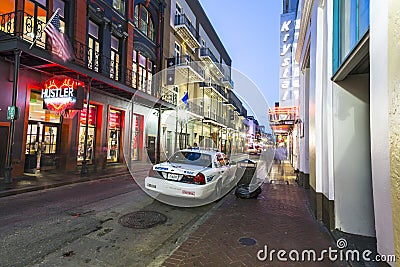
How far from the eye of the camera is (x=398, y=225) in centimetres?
211

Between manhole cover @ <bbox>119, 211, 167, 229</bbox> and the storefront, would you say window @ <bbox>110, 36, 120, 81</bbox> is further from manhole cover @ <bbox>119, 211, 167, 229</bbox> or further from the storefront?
manhole cover @ <bbox>119, 211, 167, 229</bbox>

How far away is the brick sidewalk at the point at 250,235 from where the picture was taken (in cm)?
349

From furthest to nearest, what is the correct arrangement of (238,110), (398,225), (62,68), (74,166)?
(238,110) < (74,166) < (62,68) < (398,225)

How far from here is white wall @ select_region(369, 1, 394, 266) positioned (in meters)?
2.34

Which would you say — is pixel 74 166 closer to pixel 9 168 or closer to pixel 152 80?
pixel 9 168

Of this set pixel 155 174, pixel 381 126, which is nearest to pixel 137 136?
pixel 155 174

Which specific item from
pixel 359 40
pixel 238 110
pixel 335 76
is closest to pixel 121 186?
pixel 335 76

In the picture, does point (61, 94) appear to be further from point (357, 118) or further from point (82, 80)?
point (357, 118)

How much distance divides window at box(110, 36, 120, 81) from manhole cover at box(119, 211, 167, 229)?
41.3 ft

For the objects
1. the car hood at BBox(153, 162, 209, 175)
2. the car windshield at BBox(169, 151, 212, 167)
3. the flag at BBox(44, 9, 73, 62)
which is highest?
the flag at BBox(44, 9, 73, 62)

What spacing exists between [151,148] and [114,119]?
4.72 meters

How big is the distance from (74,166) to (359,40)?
43.9 ft

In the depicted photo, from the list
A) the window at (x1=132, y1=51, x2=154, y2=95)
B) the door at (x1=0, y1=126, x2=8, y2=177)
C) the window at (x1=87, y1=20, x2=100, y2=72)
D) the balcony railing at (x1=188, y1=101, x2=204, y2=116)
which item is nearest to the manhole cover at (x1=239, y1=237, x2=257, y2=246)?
the door at (x1=0, y1=126, x2=8, y2=177)

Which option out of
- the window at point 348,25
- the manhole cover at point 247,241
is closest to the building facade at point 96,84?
the manhole cover at point 247,241
